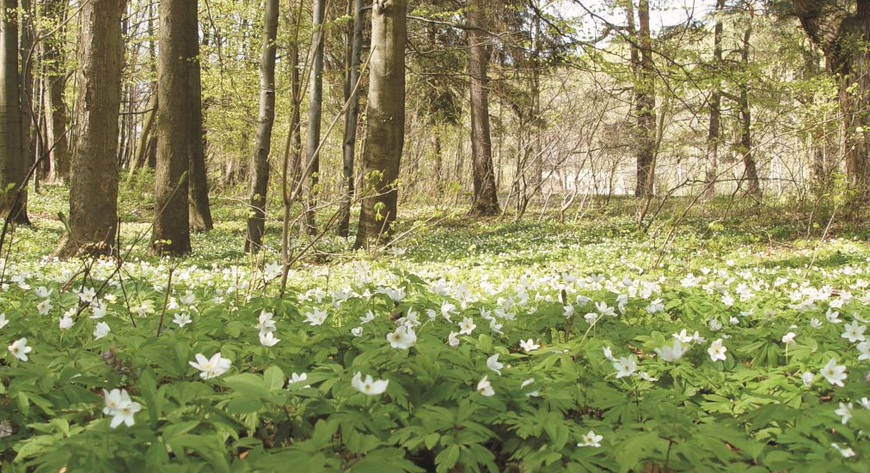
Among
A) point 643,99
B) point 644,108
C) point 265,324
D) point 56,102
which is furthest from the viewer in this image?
point 56,102

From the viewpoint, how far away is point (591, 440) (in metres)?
1.56

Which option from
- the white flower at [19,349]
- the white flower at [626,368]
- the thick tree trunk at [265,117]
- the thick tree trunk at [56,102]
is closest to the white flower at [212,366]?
the white flower at [19,349]

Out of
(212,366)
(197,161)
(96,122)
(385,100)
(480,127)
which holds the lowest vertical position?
(212,366)

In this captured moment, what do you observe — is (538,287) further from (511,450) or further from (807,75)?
(807,75)

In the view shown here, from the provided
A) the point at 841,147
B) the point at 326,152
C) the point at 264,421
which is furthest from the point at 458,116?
the point at 264,421

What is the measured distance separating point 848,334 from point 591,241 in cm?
739

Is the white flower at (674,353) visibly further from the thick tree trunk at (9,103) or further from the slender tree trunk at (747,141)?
the thick tree trunk at (9,103)

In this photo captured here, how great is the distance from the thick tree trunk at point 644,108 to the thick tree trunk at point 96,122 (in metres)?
7.95

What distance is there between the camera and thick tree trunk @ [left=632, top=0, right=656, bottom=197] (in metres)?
10.1

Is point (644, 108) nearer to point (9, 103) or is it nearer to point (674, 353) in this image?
point (674, 353)

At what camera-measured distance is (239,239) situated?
36.7ft

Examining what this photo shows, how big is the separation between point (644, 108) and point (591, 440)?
434 inches

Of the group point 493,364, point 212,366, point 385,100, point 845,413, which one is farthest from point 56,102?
point 845,413

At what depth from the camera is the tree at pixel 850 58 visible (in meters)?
9.82
